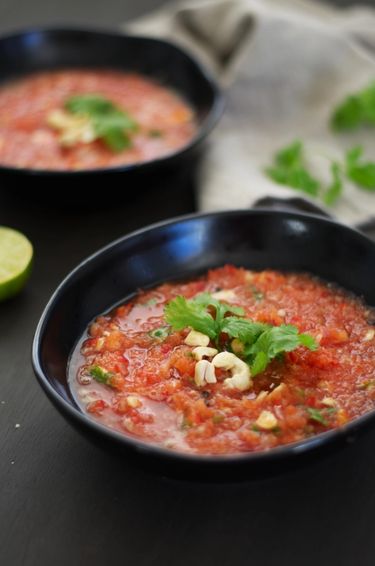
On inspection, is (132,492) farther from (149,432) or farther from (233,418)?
(233,418)

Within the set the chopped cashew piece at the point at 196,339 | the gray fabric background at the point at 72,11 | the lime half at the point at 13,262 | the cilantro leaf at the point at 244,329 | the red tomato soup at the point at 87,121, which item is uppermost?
the cilantro leaf at the point at 244,329

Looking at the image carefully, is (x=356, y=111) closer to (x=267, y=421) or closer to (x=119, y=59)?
(x=119, y=59)

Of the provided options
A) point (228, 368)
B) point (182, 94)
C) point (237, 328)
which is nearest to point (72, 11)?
point (182, 94)

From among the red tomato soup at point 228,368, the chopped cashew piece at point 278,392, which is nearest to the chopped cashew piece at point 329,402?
the red tomato soup at point 228,368

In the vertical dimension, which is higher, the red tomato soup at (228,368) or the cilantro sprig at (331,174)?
the red tomato soup at (228,368)

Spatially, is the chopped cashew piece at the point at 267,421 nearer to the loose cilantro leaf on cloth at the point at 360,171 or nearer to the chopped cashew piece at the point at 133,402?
the chopped cashew piece at the point at 133,402

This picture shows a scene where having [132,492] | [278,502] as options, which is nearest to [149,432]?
[132,492]

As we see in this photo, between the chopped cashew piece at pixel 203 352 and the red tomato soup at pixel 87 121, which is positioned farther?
the red tomato soup at pixel 87 121
